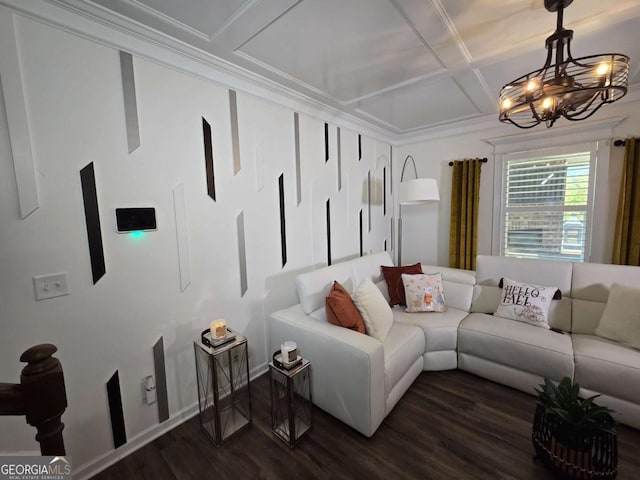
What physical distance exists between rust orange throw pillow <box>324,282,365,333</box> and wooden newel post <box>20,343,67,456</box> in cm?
151

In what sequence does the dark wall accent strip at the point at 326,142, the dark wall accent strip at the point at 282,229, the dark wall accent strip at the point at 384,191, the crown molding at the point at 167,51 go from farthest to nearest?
1. the dark wall accent strip at the point at 384,191
2. the dark wall accent strip at the point at 326,142
3. the dark wall accent strip at the point at 282,229
4. the crown molding at the point at 167,51

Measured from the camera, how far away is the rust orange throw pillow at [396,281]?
9.30 ft

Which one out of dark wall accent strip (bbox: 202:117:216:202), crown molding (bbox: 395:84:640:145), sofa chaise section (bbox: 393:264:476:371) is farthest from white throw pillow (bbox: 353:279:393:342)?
crown molding (bbox: 395:84:640:145)

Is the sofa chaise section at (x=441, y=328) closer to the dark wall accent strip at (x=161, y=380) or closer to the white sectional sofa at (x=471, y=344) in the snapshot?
the white sectional sofa at (x=471, y=344)

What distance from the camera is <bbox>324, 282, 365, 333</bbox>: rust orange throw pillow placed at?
2.00 metres

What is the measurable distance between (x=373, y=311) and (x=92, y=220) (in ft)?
6.26

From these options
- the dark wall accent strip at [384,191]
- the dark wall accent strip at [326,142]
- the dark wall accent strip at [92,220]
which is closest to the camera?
the dark wall accent strip at [92,220]

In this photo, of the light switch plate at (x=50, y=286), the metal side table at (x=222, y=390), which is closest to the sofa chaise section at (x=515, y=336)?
the metal side table at (x=222, y=390)

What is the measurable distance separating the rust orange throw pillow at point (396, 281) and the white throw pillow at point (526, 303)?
809mm

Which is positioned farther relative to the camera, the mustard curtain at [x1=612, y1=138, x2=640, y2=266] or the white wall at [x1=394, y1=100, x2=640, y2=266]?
the white wall at [x1=394, y1=100, x2=640, y2=266]

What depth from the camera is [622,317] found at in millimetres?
1995

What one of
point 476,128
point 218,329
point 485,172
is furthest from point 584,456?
point 476,128

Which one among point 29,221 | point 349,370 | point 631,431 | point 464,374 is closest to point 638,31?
point 631,431

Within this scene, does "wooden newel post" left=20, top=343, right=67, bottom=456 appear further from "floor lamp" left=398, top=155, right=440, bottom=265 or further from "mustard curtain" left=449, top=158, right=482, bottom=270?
"mustard curtain" left=449, top=158, right=482, bottom=270
